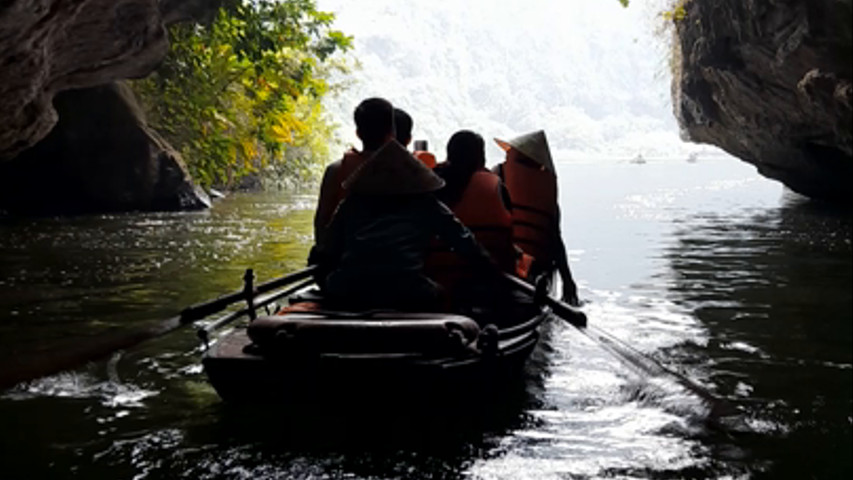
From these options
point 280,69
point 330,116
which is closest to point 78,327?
point 280,69

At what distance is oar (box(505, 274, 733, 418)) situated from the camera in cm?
462

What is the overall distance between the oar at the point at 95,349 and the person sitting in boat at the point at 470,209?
4.24 feet

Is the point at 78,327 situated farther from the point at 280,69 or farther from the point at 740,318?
the point at 280,69

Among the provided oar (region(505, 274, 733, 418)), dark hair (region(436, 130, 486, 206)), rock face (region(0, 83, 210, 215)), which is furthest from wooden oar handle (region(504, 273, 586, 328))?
rock face (region(0, 83, 210, 215))

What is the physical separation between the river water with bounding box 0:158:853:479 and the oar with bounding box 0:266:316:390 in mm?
134

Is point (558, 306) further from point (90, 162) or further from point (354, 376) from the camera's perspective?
point (90, 162)

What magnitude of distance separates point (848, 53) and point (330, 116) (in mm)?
27041

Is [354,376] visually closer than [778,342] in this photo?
Yes

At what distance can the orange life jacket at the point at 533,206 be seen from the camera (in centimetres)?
742

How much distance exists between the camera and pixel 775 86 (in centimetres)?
1584

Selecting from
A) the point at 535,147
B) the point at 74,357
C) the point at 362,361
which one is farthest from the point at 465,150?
the point at 74,357

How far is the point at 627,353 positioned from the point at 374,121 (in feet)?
6.76

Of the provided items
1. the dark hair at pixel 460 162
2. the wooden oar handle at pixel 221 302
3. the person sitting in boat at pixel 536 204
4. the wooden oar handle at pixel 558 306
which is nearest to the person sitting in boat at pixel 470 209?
the dark hair at pixel 460 162

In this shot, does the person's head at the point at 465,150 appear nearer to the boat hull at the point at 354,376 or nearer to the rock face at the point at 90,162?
the boat hull at the point at 354,376
